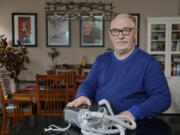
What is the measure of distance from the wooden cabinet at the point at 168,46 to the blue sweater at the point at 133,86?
3.37 meters

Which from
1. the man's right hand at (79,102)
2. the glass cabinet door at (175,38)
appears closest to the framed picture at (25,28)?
the glass cabinet door at (175,38)

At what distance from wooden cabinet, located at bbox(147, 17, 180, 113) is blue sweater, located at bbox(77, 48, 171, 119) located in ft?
11.1

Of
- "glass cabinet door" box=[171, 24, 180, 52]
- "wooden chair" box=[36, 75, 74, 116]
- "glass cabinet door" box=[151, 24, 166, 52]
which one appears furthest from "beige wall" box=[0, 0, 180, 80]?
"wooden chair" box=[36, 75, 74, 116]

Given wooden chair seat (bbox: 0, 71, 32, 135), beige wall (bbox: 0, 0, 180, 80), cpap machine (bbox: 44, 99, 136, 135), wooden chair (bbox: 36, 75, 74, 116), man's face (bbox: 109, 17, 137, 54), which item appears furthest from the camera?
beige wall (bbox: 0, 0, 180, 80)

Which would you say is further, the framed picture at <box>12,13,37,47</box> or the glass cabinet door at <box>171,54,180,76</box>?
the framed picture at <box>12,13,37,47</box>

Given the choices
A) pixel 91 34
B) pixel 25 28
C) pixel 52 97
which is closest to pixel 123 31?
pixel 52 97

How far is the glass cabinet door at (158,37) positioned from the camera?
14.4 ft

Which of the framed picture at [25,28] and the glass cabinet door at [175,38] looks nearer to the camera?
the glass cabinet door at [175,38]

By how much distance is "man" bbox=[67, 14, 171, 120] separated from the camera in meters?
1.02

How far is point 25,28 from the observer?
Result: 15.7 ft

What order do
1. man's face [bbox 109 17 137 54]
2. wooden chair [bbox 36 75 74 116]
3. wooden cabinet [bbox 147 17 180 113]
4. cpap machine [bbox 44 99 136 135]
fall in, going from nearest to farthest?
cpap machine [bbox 44 99 136 135], man's face [bbox 109 17 137 54], wooden chair [bbox 36 75 74 116], wooden cabinet [bbox 147 17 180 113]

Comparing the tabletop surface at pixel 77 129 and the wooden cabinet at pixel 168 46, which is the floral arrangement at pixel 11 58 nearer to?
the wooden cabinet at pixel 168 46

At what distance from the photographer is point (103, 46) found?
15.8 ft

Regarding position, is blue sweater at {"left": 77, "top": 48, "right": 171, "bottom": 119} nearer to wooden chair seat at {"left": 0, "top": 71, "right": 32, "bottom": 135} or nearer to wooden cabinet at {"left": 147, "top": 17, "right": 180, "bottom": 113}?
wooden chair seat at {"left": 0, "top": 71, "right": 32, "bottom": 135}
